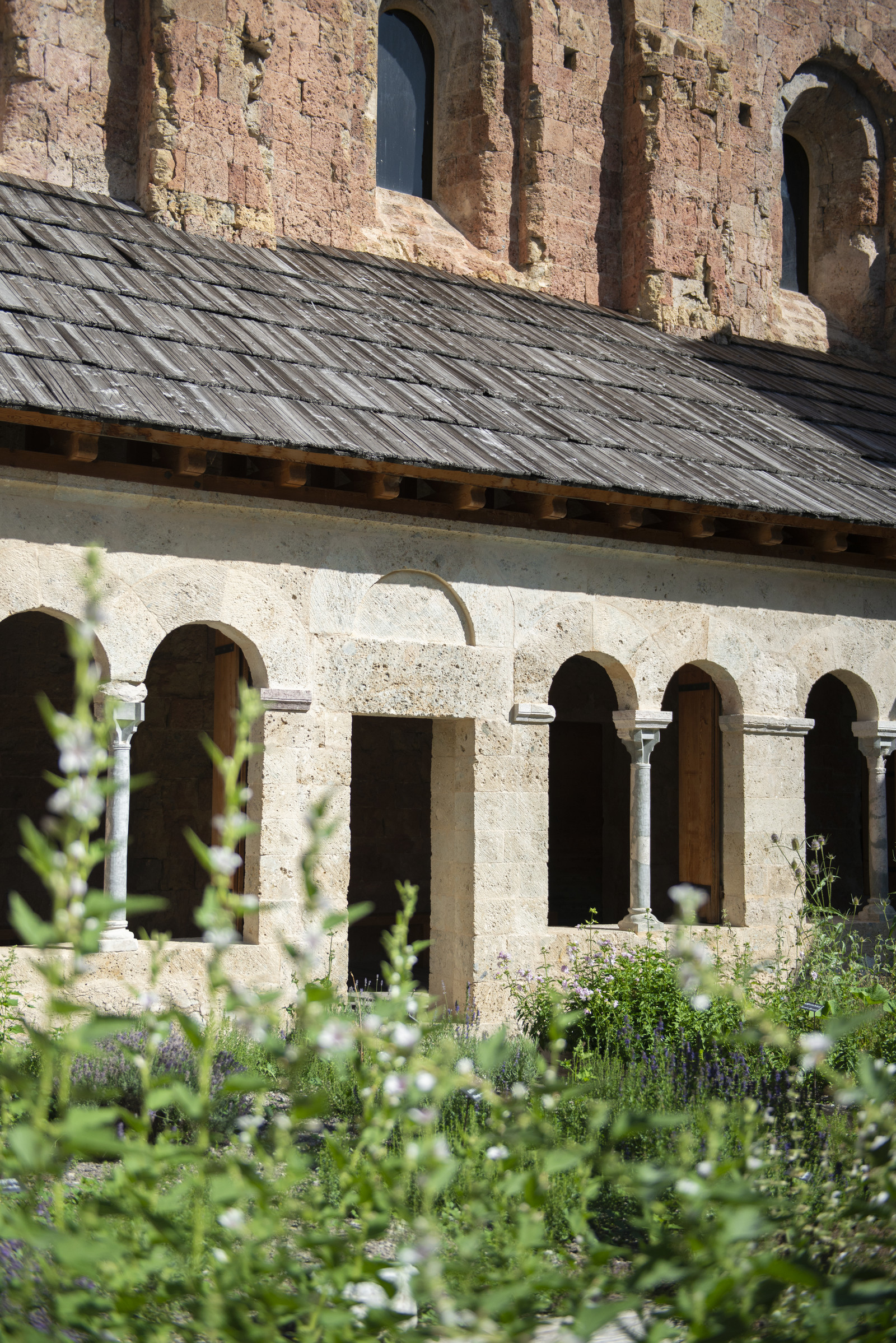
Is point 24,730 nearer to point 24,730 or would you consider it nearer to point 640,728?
point 24,730

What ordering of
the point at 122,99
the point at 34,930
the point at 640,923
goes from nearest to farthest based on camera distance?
1. the point at 34,930
2. the point at 640,923
3. the point at 122,99

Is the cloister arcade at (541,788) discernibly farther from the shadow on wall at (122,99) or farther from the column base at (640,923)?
the shadow on wall at (122,99)

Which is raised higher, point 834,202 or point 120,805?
point 834,202

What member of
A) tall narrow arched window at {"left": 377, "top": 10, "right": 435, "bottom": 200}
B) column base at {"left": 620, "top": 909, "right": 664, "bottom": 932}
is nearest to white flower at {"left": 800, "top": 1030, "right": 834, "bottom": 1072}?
column base at {"left": 620, "top": 909, "right": 664, "bottom": 932}

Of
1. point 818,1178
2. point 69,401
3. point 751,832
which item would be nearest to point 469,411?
point 69,401

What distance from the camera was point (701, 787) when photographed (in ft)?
28.4

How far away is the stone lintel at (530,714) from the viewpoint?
7.42 metres

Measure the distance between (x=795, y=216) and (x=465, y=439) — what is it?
272 inches

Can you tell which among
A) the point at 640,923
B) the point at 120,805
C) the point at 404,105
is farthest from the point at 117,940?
the point at 404,105

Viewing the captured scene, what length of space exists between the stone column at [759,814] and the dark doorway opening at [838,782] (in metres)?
4.26

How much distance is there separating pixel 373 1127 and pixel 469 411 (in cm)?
561

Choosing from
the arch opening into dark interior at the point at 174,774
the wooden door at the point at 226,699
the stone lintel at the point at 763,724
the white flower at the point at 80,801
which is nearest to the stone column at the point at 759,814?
the stone lintel at the point at 763,724

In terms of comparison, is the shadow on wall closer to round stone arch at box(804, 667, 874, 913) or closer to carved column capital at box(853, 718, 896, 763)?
carved column capital at box(853, 718, 896, 763)

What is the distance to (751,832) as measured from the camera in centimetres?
810
